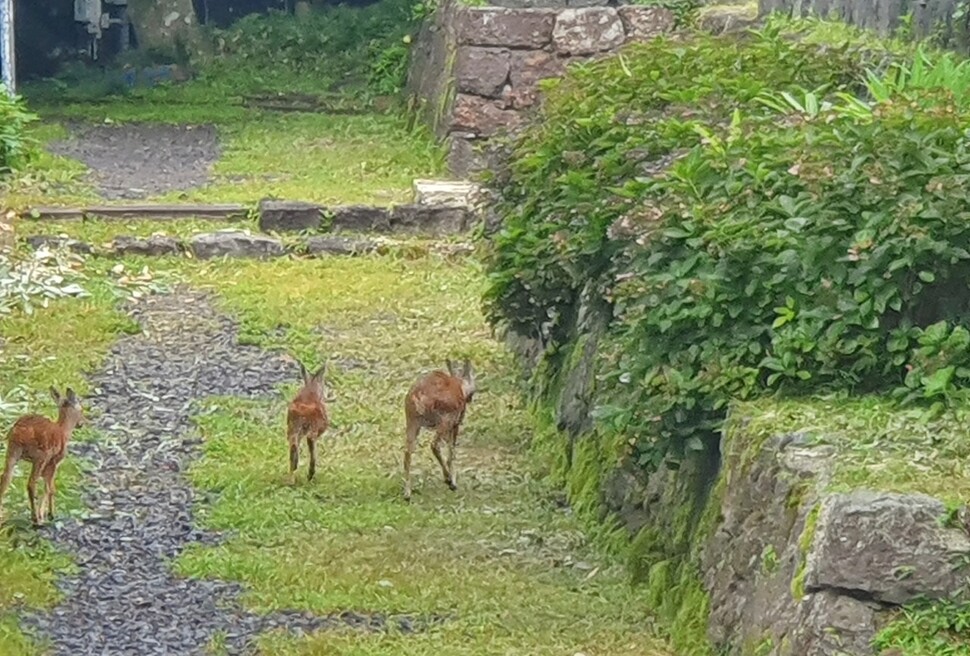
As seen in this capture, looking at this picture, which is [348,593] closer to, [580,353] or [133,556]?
[133,556]

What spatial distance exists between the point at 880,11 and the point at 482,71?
674 centimetres

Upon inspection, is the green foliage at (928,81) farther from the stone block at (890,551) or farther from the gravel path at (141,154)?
the gravel path at (141,154)

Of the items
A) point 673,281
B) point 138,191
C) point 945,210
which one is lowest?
point 138,191

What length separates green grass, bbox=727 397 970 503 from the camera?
4801 mm

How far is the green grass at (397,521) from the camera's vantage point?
20.1 feet

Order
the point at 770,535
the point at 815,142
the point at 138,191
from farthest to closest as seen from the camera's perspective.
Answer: the point at 138,191 → the point at 815,142 → the point at 770,535

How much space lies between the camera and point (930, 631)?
4.49 m

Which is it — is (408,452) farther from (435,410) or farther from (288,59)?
(288,59)

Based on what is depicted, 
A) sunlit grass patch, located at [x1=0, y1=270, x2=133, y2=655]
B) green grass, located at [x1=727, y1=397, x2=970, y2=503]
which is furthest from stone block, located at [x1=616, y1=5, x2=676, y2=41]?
green grass, located at [x1=727, y1=397, x2=970, y2=503]

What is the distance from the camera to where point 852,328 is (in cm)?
550

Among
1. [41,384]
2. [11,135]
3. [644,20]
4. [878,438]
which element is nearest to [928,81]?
[878,438]

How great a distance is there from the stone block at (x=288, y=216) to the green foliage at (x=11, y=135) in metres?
2.56

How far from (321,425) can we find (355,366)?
8.00 ft

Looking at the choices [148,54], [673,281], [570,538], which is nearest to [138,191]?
[148,54]
